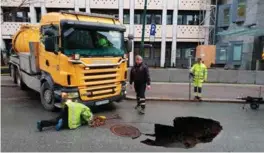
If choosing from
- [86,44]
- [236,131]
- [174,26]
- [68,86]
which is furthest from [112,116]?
[174,26]

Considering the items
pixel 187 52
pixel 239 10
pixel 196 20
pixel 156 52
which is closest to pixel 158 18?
pixel 156 52

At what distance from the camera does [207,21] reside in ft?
76.1

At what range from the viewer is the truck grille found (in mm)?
6375

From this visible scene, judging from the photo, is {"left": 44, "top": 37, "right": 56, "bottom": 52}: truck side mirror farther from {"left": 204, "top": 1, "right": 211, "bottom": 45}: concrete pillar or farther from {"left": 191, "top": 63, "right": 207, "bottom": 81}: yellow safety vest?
{"left": 204, "top": 1, "right": 211, "bottom": 45}: concrete pillar

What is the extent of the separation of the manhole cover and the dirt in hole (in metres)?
0.38

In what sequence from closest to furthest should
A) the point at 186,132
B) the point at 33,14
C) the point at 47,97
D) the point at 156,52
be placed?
the point at 186,132, the point at 47,97, the point at 33,14, the point at 156,52

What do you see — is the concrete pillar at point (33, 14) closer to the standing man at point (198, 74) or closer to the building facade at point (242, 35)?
the building facade at point (242, 35)

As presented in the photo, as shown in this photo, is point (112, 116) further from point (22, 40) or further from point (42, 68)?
point (22, 40)

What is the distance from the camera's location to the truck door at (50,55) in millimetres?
6266

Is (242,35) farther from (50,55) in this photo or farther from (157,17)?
(50,55)

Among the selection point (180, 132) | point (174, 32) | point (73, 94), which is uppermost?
point (174, 32)

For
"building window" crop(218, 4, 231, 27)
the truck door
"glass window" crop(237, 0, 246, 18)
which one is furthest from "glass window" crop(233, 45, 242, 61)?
the truck door

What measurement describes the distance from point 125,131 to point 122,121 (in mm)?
782

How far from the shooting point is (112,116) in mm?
6605
